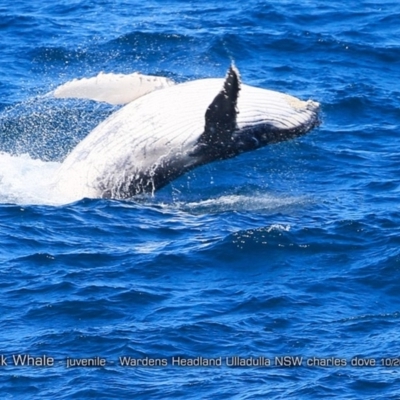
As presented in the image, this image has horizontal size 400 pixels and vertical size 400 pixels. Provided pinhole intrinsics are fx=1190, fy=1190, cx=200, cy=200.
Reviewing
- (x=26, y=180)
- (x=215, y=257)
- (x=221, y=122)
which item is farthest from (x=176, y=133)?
(x=26, y=180)

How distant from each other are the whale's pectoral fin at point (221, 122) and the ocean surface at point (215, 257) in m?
1.67

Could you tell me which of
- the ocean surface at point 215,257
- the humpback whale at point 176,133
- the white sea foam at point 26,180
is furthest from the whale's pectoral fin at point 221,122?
the white sea foam at point 26,180

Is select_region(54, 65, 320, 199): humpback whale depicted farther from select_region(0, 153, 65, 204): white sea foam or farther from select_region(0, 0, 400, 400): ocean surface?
select_region(0, 0, 400, 400): ocean surface

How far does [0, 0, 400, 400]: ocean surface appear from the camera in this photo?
19.1 m

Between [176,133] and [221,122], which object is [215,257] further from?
[176,133]

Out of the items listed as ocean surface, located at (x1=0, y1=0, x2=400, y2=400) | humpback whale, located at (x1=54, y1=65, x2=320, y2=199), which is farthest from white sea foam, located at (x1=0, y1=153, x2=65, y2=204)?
humpback whale, located at (x1=54, y1=65, x2=320, y2=199)

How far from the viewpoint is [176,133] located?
24.9 metres

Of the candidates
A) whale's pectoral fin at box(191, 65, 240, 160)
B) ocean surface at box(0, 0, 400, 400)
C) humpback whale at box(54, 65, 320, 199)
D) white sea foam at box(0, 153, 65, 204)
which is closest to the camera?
ocean surface at box(0, 0, 400, 400)

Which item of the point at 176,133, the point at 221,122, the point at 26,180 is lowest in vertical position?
the point at 26,180

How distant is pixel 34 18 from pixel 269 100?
2143 centimetres

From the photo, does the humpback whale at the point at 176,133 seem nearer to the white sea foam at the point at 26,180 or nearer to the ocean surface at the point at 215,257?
the white sea foam at the point at 26,180

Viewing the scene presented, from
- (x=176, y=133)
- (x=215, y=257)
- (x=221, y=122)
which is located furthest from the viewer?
(x=176, y=133)

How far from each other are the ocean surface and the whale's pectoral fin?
1.67 meters

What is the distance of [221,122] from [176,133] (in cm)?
158
